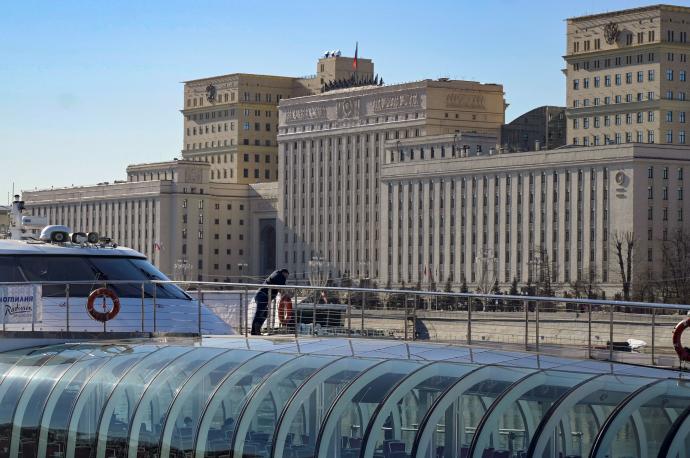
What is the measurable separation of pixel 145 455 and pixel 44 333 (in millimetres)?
5262

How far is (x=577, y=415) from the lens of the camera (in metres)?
21.1

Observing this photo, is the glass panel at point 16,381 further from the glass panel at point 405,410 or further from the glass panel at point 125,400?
the glass panel at point 405,410

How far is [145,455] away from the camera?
86.6 ft

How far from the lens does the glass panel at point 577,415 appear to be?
20969 millimetres

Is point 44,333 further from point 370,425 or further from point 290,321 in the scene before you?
point 370,425

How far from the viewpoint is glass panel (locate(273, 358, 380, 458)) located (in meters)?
23.8

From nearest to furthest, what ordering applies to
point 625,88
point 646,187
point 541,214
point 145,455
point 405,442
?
point 405,442 < point 145,455 < point 646,187 < point 541,214 < point 625,88

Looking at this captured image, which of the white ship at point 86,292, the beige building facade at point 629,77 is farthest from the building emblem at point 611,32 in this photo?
the white ship at point 86,292

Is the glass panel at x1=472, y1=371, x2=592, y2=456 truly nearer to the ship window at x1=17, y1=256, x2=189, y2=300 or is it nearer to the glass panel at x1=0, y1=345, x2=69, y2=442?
the glass panel at x1=0, y1=345, x2=69, y2=442

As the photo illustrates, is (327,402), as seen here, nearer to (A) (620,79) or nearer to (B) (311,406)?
(B) (311,406)

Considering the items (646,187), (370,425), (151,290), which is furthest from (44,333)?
(646,187)

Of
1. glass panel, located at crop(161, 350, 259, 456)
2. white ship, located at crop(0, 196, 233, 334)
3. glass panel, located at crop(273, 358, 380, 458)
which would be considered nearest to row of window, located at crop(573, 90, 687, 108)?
white ship, located at crop(0, 196, 233, 334)

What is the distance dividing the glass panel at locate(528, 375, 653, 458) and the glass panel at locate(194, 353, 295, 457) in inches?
202

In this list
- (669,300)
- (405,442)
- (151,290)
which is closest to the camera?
(405,442)
